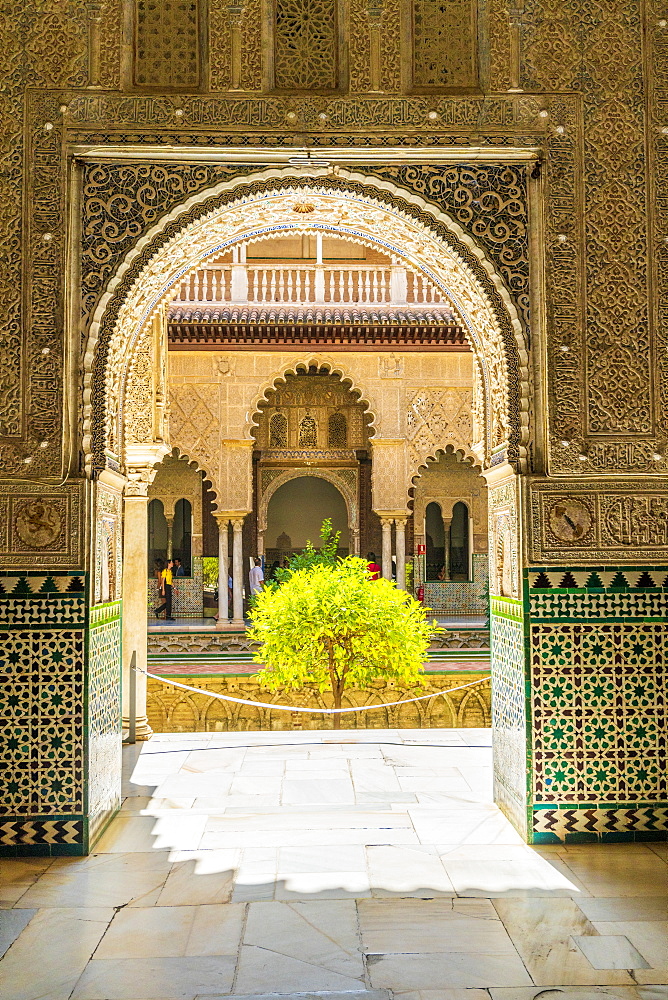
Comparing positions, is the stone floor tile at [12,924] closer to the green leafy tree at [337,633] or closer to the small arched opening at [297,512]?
the green leafy tree at [337,633]

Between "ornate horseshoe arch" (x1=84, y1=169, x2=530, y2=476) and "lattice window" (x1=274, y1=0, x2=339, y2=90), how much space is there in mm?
387

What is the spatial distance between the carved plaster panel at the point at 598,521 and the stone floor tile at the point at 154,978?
1950 mm

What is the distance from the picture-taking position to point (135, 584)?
587cm

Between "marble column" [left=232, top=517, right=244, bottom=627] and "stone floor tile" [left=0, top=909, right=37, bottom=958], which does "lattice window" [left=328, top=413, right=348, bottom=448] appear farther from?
"stone floor tile" [left=0, top=909, right=37, bottom=958]

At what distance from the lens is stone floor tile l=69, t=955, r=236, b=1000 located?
231cm

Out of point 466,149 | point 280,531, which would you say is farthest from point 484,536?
point 466,149

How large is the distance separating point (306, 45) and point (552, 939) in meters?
3.47

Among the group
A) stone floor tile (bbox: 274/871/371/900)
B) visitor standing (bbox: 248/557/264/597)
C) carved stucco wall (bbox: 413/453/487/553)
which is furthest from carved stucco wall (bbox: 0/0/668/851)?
carved stucco wall (bbox: 413/453/487/553)

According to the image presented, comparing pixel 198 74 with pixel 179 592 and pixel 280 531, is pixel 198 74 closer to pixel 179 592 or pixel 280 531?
pixel 179 592

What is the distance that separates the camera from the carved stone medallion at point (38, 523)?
3479 millimetres

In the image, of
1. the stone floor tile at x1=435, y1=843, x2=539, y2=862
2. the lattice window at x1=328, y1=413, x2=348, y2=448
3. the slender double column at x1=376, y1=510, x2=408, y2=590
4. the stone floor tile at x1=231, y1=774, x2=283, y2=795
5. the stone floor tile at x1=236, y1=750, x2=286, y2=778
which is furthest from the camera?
the lattice window at x1=328, y1=413, x2=348, y2=448

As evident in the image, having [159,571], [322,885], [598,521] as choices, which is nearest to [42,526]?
[322,885]

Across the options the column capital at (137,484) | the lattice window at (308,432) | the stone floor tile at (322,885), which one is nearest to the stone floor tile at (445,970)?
the stone floor tile at (322,885)

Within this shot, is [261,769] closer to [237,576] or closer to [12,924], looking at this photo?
[12,924]
